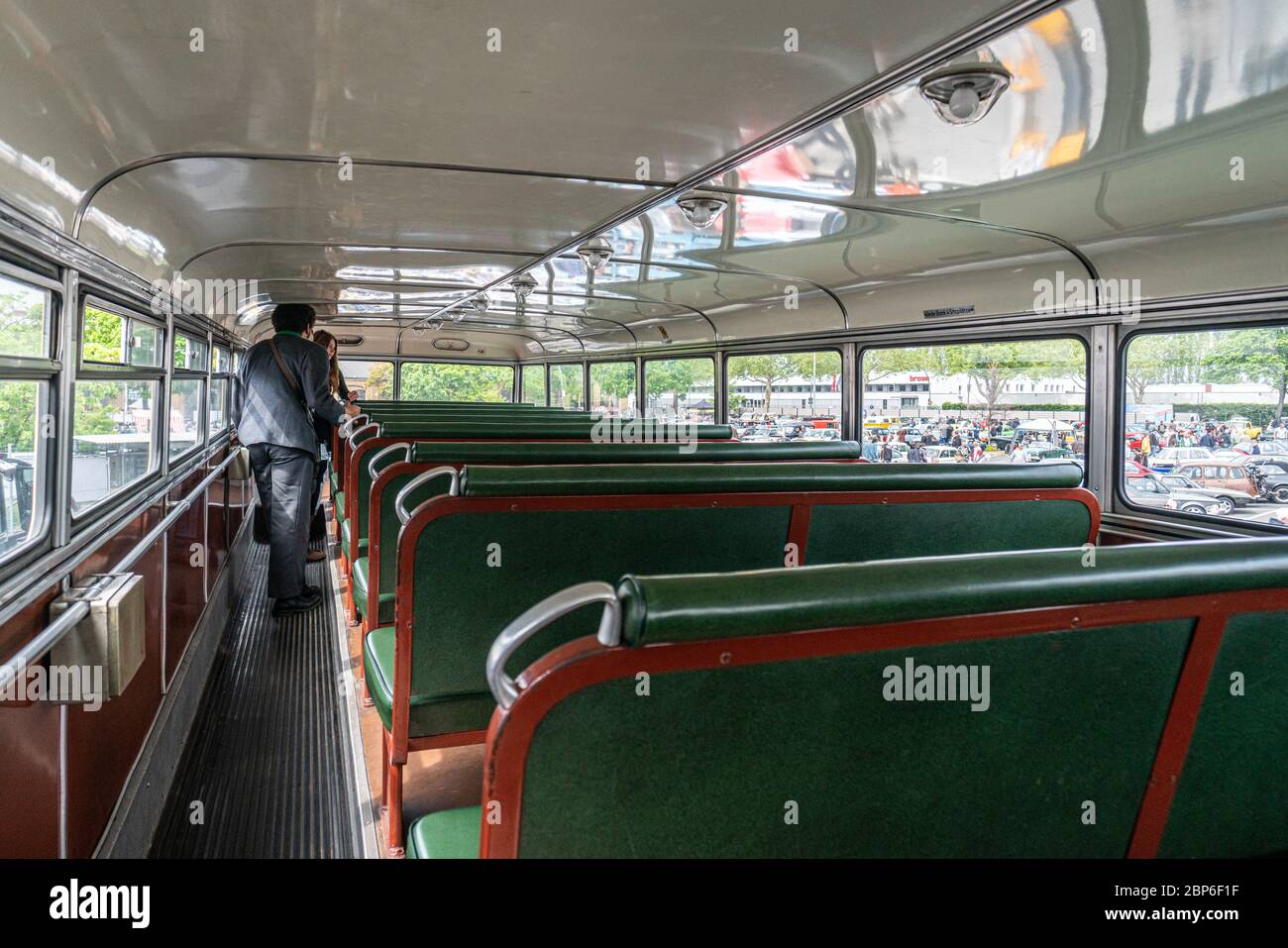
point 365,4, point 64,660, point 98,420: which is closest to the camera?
point 365,4

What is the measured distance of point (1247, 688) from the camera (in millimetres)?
1271

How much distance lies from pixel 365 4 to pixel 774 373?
5.23 m

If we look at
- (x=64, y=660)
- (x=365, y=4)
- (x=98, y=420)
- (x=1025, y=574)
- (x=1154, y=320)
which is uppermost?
(x=365, y=4)

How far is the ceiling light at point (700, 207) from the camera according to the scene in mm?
3553

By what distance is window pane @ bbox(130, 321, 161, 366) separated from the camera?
11.0 ft

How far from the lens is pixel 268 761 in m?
2.99

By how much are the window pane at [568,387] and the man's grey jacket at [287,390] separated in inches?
255

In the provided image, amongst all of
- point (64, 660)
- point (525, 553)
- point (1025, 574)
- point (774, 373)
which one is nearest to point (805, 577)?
point (1025, 574)

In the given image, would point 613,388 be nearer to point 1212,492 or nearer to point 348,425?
point 348,425

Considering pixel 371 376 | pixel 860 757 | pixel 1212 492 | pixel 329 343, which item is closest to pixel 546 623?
pixel 860 757

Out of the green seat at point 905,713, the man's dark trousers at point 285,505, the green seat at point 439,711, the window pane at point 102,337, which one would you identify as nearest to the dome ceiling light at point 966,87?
the green seat at point 905,713

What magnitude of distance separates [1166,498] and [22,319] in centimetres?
437

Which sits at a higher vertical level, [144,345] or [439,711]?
[144,345]
